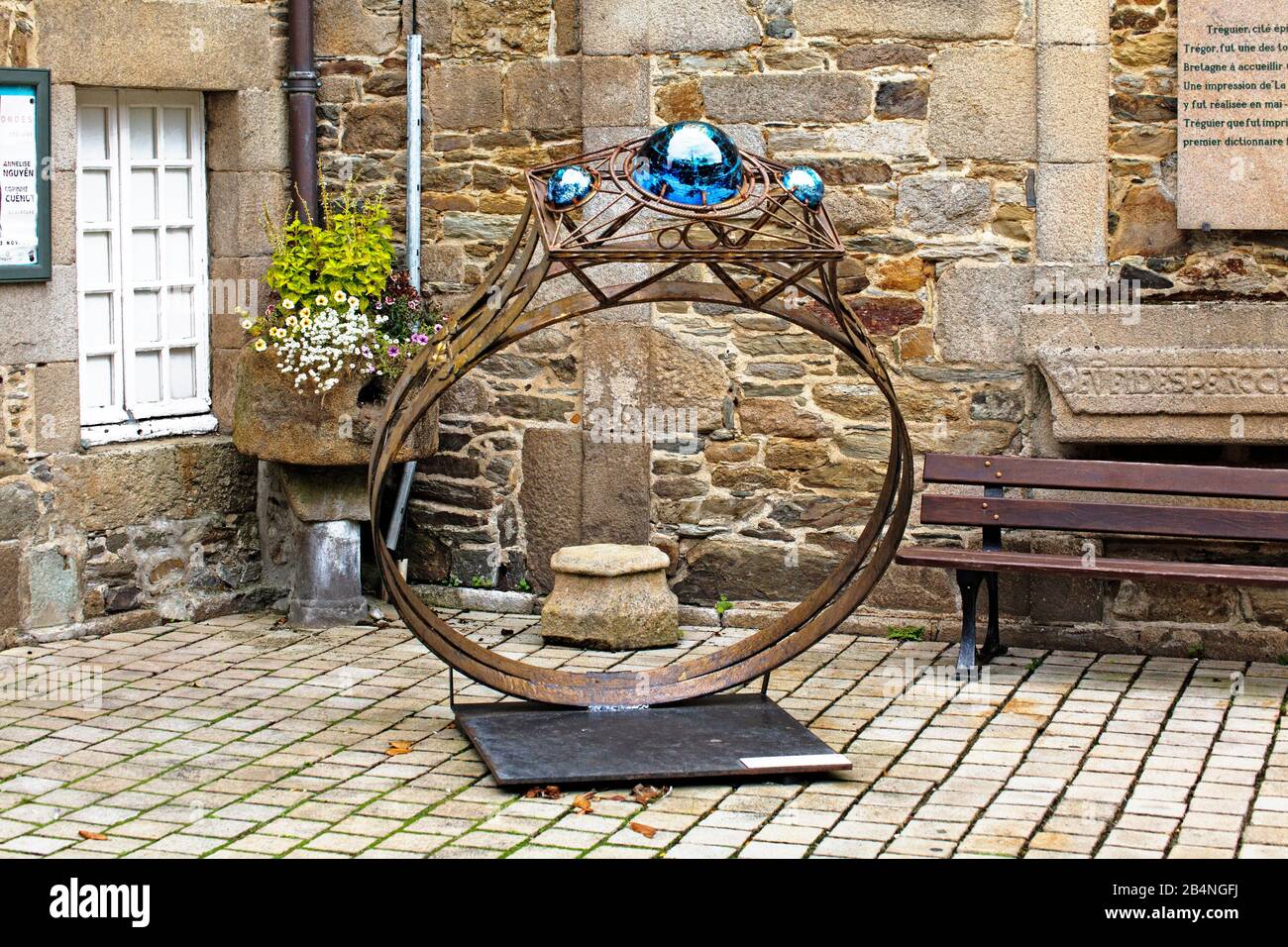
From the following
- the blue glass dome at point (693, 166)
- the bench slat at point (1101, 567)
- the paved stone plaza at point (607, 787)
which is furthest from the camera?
the bench slat at point (1101, 567)

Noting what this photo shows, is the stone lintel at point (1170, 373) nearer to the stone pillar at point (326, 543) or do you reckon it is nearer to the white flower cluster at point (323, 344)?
the white flower cluster at point (323, 344)

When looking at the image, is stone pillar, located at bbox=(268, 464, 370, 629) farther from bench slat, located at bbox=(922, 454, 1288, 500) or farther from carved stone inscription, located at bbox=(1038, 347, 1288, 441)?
carved stone inscription, located at bbox=(1038, 347, 1288, 441)

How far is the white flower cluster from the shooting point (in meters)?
7.63

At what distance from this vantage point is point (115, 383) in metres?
7.96

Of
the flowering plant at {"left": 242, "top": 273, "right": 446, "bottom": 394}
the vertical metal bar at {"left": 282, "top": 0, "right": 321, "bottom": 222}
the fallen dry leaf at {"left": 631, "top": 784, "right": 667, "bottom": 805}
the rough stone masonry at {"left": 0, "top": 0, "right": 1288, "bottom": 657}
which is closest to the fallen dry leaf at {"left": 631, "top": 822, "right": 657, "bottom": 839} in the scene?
the fallen dry leaf at {"left": 631, "top": 784, "right": 667, "bottom": 805}

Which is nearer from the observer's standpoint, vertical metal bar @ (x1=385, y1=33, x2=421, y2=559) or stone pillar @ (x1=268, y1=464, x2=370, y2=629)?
stone pillar @ (x1=268, y1=464, x2=370, y2=629)

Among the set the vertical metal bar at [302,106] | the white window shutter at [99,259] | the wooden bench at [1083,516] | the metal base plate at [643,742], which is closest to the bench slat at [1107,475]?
the wooden bench at [1083,516]

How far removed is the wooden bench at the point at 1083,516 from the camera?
6.93 meters

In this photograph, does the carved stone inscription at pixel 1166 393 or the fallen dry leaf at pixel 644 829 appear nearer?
the fallen dry leaf at pixel 644 829

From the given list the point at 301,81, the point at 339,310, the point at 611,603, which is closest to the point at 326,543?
the point at 339,310

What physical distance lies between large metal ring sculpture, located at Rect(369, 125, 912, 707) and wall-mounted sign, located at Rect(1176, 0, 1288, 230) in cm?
173

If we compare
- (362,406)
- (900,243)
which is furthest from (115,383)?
(900,243)

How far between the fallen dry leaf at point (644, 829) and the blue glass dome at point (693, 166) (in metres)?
1.85

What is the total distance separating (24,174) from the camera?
7.34 meters
